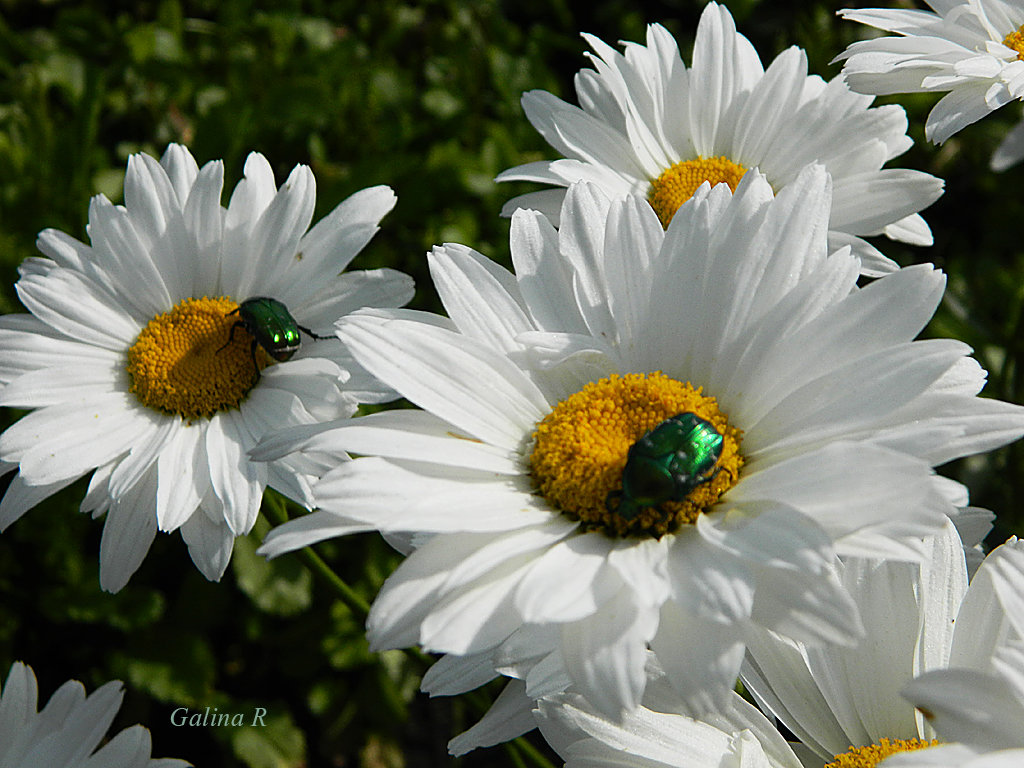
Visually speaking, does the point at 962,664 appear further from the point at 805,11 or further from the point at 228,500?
the point at 805,11

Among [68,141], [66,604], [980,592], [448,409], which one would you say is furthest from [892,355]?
[68,141]

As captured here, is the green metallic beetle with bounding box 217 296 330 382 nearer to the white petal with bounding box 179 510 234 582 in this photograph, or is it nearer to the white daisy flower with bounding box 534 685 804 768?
the white petal with bounding box 179 510 234 582

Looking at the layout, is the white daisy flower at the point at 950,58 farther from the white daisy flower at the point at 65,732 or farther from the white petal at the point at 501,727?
the white daisy flower at the point at 65,732

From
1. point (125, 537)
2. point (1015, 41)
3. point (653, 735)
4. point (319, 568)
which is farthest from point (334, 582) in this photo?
point (1015, 41)

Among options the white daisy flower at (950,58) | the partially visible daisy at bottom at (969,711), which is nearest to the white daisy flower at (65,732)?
the partially visible daisy at bottom at (969,711)

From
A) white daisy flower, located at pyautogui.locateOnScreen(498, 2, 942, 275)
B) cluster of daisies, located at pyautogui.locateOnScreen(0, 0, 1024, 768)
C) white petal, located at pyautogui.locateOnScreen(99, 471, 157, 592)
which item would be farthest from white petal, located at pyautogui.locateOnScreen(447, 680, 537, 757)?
white daisy flower, located at pyautogui.locateOnScreen(498, 2, 942, 275)

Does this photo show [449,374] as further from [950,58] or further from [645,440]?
[950,58]
